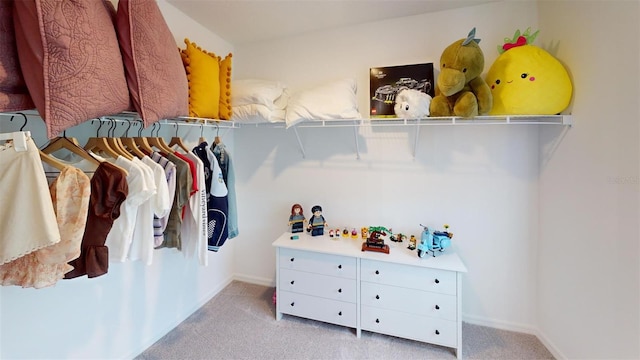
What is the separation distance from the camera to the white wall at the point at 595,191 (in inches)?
47.3

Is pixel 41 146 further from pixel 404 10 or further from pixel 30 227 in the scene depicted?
pixel 404 10

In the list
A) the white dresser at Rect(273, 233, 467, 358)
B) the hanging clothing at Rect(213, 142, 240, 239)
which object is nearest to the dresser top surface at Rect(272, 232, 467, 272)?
the white dresser at Rect(273, 233, 467, 358)

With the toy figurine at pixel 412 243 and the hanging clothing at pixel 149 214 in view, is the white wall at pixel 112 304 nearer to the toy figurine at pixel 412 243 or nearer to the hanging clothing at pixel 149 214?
the hanging clothing at pixel 149 214

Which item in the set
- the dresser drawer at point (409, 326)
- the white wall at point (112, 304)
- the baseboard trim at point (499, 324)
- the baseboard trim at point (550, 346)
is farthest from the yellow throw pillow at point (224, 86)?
the baseboard trim at point (550, 346)

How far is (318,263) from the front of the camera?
1978 mm

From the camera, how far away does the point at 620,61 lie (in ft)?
4.08

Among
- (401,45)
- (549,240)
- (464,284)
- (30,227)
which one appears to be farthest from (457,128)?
(30,227)

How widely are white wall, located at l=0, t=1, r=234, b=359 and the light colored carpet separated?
183 mm

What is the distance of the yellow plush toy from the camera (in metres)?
1.55

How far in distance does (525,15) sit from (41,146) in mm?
2828

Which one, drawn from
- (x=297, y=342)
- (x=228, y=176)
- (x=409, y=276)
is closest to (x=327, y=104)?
(x=228, y=176)

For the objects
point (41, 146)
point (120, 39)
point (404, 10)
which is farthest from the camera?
point (404, 10)

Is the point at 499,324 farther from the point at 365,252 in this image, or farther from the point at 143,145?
the point at 143,145

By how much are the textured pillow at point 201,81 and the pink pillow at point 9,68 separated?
77cm
